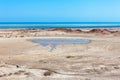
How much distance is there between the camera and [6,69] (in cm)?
1445

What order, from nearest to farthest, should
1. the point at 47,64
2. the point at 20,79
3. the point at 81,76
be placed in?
the point at 20,79 < the point at 81,76 < the point at 47,64

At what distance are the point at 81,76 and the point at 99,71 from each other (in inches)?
61.0

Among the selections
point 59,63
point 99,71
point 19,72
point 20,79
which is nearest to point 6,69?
point 19,72

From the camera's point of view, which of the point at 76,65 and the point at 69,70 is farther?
the point at 76,65

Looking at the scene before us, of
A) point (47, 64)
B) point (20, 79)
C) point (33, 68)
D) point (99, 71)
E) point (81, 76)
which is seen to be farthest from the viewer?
point (47, 64)

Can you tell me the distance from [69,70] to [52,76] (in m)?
1.83

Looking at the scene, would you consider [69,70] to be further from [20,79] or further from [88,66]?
[20,79]

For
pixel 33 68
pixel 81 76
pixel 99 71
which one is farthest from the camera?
pixel 33 68

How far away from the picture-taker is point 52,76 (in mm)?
12977

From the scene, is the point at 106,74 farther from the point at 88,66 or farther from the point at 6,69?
the point at 6,69

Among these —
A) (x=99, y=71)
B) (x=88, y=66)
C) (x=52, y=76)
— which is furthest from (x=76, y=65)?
(x=52, y=76)

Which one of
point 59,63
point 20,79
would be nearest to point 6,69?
point 20,79

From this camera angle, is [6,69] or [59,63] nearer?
[6,69]

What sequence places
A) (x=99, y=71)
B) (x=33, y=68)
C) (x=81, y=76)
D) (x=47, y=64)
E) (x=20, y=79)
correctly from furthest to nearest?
(x=47, y=64)
(x=33, y=68)
(x=99, y=71)
(x=81, y=76)
(x=20, y=79)
